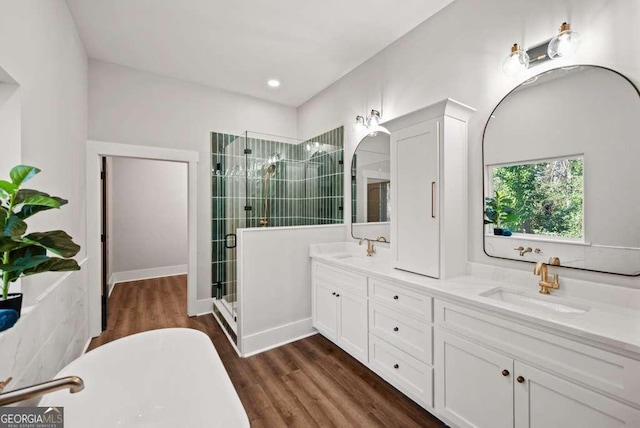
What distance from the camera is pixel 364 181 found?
118 inches

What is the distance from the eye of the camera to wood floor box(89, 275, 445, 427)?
177 cm

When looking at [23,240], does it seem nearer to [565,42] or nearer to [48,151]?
[48,151]

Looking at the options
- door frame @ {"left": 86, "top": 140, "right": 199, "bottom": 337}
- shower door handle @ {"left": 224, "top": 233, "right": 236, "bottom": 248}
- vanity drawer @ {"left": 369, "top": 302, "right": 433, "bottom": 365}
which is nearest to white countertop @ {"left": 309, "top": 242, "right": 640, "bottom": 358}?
vanity drawer @ {"left": 369, "top": 302, "right": 433, "bottom": 365}

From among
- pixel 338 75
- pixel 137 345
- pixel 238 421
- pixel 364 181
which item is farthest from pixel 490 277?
pixel 338 75

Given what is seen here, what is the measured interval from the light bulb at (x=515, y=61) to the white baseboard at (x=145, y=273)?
583 cm

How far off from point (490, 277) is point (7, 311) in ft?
8.18

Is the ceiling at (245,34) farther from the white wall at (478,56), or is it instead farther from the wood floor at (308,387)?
the wood floor at (308,387)

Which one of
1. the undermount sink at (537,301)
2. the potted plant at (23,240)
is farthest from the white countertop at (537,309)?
the potted plant at (23,240)

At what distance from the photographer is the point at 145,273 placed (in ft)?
16.8

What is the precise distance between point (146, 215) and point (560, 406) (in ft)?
19.5

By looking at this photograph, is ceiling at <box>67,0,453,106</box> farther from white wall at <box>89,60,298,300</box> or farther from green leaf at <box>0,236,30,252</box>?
green leaf at <box>0,236,30,252</box>

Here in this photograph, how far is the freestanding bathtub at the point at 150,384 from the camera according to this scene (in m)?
1.24

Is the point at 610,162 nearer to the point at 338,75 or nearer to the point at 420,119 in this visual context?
the point at 420,119

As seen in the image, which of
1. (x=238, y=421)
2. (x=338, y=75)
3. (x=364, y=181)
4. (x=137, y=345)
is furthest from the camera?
(x=338, y=75)
